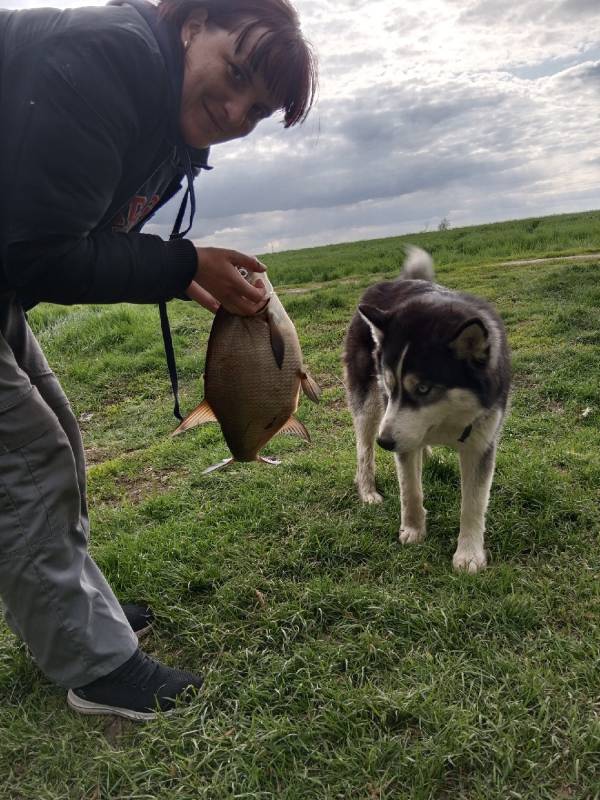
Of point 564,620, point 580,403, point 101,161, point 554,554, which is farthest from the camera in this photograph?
point 580,403

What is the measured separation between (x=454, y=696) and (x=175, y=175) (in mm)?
2209

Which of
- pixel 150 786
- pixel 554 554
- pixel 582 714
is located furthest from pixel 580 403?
pixel 150 786

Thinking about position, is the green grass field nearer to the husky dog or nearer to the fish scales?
the husky dog

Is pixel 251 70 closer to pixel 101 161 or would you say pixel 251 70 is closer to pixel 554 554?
pixel 101 161

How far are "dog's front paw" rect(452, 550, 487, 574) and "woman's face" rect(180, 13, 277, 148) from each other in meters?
2.25

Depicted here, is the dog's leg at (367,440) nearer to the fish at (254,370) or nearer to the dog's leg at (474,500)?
the dog's leg at (474,500)

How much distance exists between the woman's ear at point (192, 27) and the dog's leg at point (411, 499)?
7.04 ft

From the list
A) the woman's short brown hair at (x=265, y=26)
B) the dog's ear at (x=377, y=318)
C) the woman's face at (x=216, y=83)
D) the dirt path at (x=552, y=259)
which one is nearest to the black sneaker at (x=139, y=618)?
the dog's ear at (x=377, y=318)

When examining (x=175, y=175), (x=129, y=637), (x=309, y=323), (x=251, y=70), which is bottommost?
(x=309, y=323)

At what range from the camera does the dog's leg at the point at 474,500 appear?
3.18 metres

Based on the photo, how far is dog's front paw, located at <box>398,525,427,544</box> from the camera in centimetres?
334

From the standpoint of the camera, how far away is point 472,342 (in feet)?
9.49

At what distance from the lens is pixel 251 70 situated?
6.45ft

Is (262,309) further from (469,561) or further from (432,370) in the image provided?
(469,561)
